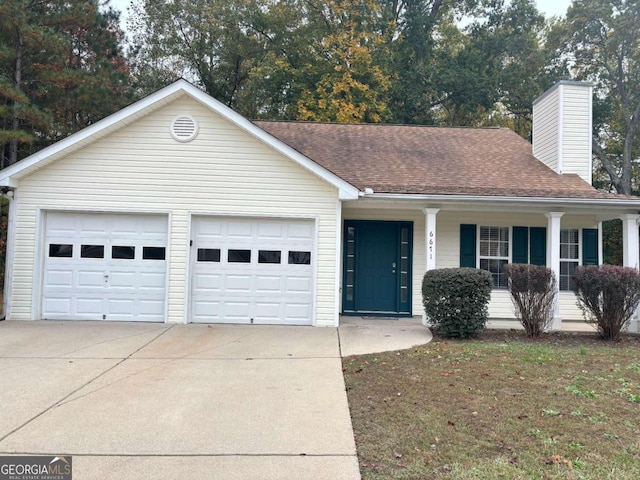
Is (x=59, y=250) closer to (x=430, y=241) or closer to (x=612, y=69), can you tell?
(x=430, y=241)

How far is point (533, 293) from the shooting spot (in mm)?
8023

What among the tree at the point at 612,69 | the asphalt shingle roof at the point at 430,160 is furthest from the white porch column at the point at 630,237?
the tree at the point at 612,69

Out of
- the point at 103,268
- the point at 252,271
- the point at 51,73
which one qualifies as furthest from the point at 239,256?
the point at 51,73

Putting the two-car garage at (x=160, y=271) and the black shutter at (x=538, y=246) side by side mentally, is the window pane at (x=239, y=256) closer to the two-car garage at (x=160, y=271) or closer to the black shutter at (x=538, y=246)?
the two-car garage at (x=160, y=271)

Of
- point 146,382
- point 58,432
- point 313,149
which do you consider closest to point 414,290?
point 313,149

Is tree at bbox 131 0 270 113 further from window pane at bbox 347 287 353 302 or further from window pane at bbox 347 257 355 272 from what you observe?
window pane at bbox 347 287 353 302

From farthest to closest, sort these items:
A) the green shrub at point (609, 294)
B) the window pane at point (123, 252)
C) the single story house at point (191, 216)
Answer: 1. the window pane at point (123, 252)
2. the single story house at point (191, 216)
3. the green shrub at point (609, 294)

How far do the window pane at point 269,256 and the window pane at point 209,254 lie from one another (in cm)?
86

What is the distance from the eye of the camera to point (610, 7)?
22.7m

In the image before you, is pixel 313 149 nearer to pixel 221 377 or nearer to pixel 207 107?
pixel 207 107

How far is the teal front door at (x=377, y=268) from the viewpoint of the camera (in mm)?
10617

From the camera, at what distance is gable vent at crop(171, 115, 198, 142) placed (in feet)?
30.0

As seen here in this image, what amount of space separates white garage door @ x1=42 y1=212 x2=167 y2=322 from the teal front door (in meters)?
4.12

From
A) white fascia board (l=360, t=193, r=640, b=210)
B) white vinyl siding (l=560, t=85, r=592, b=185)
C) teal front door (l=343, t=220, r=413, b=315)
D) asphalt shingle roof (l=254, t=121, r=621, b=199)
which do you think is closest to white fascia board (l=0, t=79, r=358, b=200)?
white fascia board (l=360, t=193, r=640, b=210)
